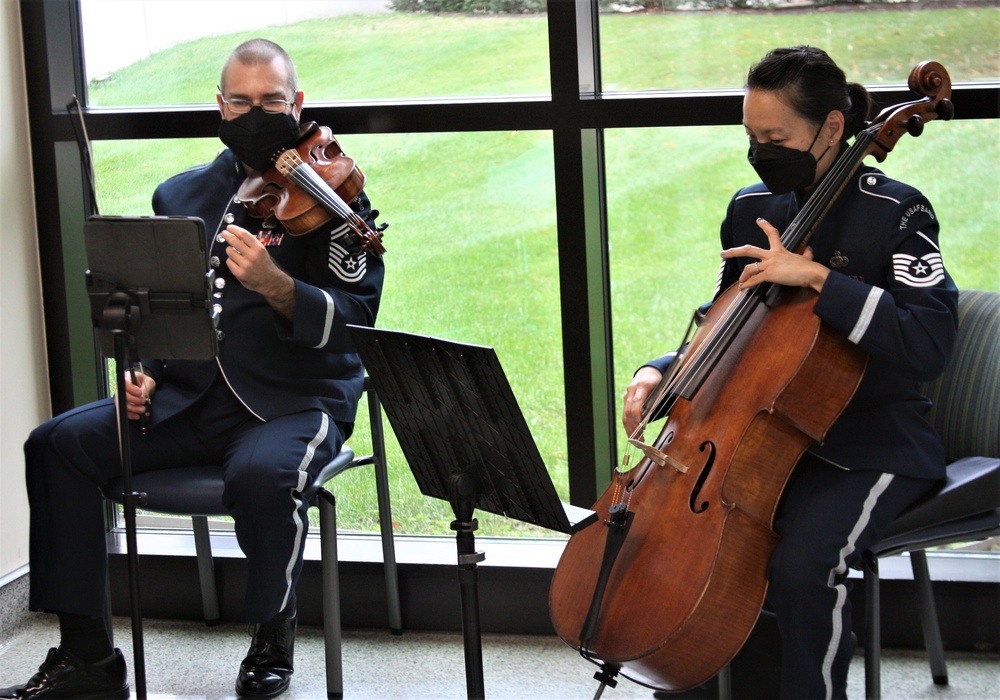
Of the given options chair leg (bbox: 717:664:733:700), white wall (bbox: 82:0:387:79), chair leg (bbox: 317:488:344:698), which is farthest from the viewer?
white wall (bbox: 82:0:387:79)

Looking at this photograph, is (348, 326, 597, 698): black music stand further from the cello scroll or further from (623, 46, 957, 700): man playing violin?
the cello scroll

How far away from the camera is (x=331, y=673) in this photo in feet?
7.80

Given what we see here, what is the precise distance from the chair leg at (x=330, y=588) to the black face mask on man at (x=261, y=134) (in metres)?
0.74

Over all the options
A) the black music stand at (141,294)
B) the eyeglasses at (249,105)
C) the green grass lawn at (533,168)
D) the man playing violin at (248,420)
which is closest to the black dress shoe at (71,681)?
the man playing violin at (248,420)

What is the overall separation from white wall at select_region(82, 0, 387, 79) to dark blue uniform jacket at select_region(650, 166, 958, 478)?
148 centimetres

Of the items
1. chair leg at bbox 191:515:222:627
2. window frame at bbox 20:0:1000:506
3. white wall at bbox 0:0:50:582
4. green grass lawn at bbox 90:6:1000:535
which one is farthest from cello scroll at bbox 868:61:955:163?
white wall at bbox 0:0:50:582

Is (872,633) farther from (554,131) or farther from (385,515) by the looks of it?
(554,131)

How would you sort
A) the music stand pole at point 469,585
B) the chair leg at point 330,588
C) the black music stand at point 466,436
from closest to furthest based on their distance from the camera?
the black music stand at point 466,436 → the music stand pole at point 469,585 → the chair leg at point 330,588

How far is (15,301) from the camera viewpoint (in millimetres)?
2814

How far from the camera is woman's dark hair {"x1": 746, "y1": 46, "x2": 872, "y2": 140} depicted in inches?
77.1

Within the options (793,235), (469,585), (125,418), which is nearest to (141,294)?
(125,418)

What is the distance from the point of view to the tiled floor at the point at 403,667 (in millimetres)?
2385

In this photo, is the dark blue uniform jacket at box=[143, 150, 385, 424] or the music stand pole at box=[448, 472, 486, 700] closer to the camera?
the music stand pole at box=[448, 472, 486, 700]

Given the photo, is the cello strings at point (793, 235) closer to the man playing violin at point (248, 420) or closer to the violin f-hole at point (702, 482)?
the violin f-hole at point (702, 482)
